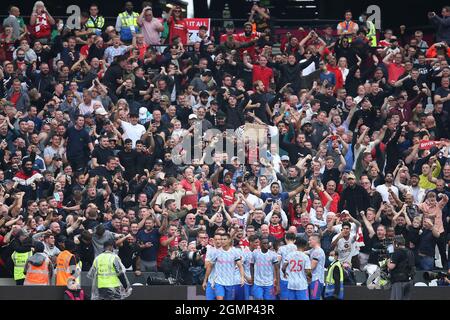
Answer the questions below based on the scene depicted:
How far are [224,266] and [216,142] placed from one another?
14.2 ft

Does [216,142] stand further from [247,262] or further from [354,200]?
[247,262]

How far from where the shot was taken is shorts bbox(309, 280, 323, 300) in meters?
23.7

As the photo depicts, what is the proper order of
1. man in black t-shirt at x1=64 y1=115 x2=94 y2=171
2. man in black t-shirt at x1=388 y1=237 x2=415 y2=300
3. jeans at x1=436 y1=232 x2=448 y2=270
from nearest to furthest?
man in black t-shirt at x1=388 y1=237 x2=415 y2=300 < jeans at x1=436 y1=232 x2=448 y2=270 < man in black t-shirt at x1=64 y1=115 x2=94 y2=171

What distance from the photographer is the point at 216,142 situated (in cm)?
2731

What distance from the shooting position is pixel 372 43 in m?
32.0

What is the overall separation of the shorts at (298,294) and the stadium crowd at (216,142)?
1.17 ft

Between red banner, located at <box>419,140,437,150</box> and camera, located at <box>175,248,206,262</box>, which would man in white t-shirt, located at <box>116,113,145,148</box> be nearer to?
camera, located at <box>175,248,206,262</box>

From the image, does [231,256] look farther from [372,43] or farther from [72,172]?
[372,43]

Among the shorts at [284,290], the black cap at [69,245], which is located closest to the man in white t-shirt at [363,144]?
the shorts at [284,290]

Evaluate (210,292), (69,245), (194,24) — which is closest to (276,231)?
(210,292)

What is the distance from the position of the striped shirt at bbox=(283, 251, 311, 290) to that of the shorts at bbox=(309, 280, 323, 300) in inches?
8.0

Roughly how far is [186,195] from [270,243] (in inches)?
97.8

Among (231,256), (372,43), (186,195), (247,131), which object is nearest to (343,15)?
(372,43)

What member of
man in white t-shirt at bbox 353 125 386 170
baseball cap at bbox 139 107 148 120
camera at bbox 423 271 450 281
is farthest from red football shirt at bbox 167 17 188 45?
camera at bbox 423 271 450 281
